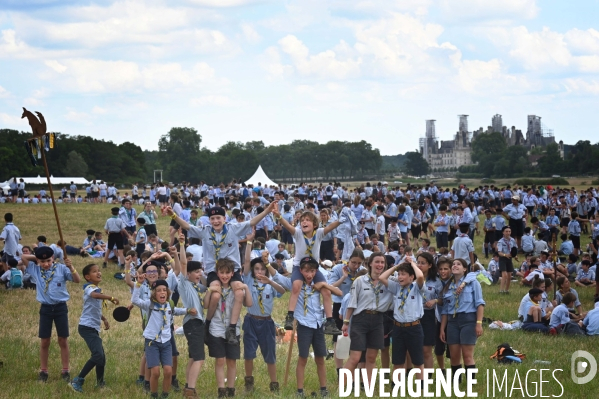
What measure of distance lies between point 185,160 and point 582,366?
146 metres

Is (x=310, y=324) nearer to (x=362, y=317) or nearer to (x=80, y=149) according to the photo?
(x=362, y=317)

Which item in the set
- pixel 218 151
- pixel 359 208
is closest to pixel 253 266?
pixel 359 208

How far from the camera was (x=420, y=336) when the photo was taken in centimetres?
Answer: 1054

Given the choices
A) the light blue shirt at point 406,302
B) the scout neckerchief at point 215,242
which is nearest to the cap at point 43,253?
the scout neckerchief at point 215,242

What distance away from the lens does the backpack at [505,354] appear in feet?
43.5

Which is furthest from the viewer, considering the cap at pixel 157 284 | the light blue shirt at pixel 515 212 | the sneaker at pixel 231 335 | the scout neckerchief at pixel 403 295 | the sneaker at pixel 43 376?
the light blue shirt at pixel 515 212

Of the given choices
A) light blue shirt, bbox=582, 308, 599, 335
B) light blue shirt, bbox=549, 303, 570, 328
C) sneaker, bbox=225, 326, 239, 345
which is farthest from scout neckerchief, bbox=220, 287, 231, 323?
light blue shirt, bbox=582, 308, 599, 335

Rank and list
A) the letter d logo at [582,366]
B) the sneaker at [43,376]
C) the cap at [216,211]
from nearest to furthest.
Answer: the cap at [216,211] → the sneaker at [43,376] → the letter d logo at [582,366]

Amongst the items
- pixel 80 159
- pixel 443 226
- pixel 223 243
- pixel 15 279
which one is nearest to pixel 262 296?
pixel 223 243

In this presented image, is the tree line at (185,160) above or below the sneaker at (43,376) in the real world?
above

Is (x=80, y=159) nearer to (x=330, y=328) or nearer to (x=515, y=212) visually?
(x=515, y=212)

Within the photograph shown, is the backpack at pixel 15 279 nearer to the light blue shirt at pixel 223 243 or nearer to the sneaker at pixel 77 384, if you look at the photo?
the sneaker at pixel 77 384

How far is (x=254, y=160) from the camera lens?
505 feet

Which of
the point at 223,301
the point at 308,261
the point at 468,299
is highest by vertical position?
the point at 308,261
